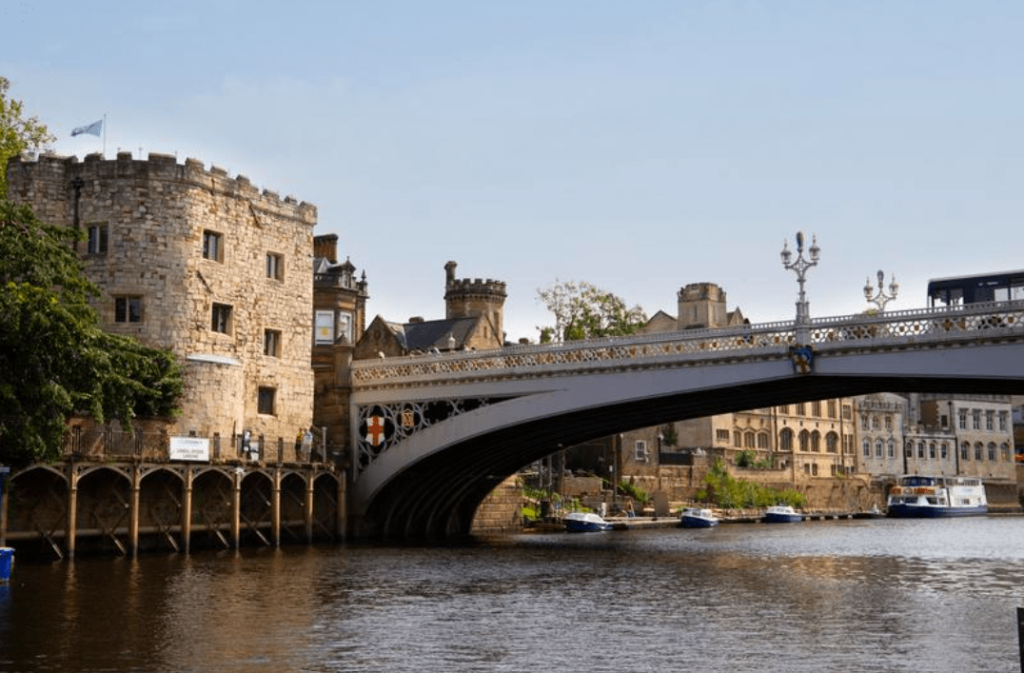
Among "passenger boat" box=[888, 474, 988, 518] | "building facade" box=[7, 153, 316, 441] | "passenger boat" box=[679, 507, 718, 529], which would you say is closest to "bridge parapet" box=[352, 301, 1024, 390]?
"building facade" box=[7, 153, 316, 441]

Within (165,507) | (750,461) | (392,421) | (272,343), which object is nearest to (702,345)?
(392,421)

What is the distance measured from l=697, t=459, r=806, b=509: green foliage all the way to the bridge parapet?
47228mm

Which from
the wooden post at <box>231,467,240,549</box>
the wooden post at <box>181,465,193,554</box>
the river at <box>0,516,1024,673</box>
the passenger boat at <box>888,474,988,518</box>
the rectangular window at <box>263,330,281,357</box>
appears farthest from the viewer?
the passenger boat at <box>888,474,988,518</box>

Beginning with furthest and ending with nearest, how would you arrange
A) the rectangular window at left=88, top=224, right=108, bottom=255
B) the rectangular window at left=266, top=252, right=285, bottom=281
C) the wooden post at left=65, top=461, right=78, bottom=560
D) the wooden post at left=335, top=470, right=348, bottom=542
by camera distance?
the wooden post at left=335, top=470, right=348, bottom=542, the rectangular window at left=266, top=252, right=285, bottom=281, the rectangular window at left=88, top=224, right=108, bottom=255, the wooden post at left=65, top=461, right=78, bottom=560

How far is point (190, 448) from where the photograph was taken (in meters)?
48.3

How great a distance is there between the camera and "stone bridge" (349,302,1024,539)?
44438mm

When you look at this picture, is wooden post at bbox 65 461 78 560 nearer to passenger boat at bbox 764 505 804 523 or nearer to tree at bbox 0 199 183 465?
tree at bbox 0 199 183 465

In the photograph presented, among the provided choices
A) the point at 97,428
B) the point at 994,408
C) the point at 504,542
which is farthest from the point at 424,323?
the point at 994,408

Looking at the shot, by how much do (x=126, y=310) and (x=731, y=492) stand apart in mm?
60727

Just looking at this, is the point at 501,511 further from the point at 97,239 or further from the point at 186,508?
the point at 97,239

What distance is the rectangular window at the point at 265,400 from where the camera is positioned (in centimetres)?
5609

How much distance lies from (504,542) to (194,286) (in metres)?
18.4

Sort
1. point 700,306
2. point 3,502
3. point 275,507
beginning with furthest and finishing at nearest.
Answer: point 700,306 < point 275,507 < point 3,502

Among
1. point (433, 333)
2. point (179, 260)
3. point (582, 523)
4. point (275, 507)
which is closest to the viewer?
point (179, 260)
